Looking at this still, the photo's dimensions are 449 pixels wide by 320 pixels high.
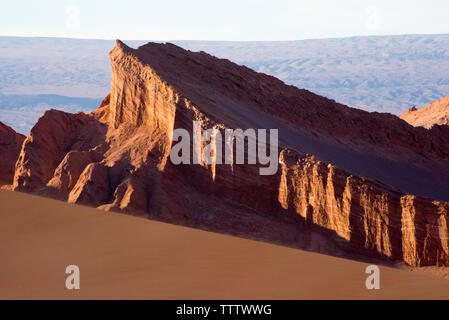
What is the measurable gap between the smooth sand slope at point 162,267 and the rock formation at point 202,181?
6.31 metres

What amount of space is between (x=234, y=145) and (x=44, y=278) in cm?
832

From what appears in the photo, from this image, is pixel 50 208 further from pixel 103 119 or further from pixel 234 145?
pixel 103 119

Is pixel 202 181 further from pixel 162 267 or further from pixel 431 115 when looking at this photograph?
pixel 431 115

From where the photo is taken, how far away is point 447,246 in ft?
36.1

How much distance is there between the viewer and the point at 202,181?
42.9 feet

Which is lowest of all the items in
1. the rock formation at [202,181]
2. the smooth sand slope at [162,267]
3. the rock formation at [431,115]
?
the smooth sand slope at [162,267]

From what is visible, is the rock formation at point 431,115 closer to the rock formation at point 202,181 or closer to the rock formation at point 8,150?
the rock formation at point 202,181

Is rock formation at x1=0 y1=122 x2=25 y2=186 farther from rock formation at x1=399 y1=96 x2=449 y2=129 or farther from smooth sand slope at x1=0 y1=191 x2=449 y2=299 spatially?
rock formation at x1=399 y1=96 x2=449 y2=129

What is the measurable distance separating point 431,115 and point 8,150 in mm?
25253

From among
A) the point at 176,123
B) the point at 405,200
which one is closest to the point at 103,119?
the point at 176,123

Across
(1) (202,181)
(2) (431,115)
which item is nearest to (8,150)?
(1) (202,181)

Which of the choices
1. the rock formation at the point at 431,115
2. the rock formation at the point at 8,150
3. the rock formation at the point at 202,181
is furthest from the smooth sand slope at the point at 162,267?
the rock formation at the point at 431,115

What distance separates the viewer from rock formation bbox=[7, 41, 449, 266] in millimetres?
11602

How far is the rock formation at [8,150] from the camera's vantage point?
17.6 metres
